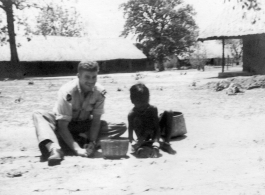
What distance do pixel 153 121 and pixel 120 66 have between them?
3456cm

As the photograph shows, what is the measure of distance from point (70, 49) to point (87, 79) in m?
32.7

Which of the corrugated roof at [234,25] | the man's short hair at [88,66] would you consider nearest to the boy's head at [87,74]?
the man's short hair at [88,66]

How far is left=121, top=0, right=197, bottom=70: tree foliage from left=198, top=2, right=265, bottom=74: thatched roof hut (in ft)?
83.5

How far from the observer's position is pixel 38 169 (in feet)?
12.8

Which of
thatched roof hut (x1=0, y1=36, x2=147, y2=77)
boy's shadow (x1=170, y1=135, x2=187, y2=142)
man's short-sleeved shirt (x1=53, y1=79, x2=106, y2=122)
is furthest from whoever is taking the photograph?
thatched roof hut (x1=0, y1=36, x2=147, y2=77)

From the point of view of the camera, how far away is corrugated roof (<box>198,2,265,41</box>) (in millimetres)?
18312

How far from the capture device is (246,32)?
18266 millimetres

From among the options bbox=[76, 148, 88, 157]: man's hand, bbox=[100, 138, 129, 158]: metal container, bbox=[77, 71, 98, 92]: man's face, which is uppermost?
bbox=[77, 71, 98, 92]: man's face

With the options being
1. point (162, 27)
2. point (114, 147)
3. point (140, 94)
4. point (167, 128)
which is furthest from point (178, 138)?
point (162, 27)

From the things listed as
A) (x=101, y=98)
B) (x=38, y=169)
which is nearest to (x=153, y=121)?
(x=101, y=98)

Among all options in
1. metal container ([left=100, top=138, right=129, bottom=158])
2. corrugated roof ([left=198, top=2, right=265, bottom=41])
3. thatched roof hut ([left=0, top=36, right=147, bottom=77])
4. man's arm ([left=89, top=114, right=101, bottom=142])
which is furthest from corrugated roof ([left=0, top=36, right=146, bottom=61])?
metal container ([left=100, top=138, right=129, bottom=158])

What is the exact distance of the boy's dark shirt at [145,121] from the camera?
448cm

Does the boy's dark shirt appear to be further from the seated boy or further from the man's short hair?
the man's short hair

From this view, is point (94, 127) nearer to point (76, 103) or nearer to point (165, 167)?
point (76, 103)
